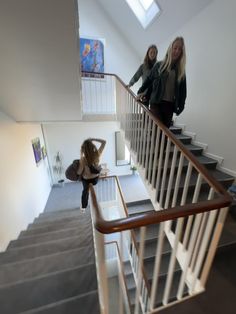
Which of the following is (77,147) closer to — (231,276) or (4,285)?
(4,285)

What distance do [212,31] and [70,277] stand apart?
12.0ft

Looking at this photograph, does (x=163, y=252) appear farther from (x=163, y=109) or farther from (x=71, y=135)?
(x=71, y=135)

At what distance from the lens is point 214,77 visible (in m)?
2.40

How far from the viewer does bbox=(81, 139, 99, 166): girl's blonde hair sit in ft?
7.80

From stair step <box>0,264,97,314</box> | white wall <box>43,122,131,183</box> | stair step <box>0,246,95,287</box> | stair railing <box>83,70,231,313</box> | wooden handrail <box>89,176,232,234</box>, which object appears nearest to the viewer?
A: wooden handrail <box>89,176,232,234</box>

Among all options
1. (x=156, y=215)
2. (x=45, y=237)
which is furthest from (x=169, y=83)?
(x=45, y=237)

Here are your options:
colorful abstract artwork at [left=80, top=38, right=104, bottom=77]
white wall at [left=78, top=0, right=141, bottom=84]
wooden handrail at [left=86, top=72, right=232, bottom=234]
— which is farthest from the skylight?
wooden handrail at [left=86, top=72, right=232, bottom=234]

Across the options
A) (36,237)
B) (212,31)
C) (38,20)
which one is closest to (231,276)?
(36,237)

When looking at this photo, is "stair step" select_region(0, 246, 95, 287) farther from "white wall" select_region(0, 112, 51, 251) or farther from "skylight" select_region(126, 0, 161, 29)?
"skylight" select_region(126, 0, 161, 29)

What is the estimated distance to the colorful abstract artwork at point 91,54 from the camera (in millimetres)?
3951

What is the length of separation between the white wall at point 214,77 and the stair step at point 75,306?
7.52 feet

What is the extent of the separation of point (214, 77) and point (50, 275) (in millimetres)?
3275

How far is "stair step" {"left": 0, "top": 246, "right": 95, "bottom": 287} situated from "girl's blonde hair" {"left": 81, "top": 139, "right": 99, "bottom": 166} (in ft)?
3.86

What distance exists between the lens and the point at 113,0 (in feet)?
11.1
